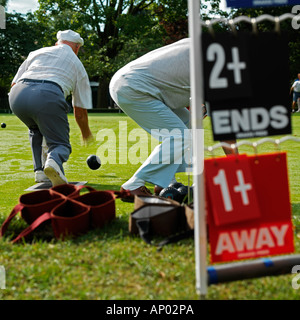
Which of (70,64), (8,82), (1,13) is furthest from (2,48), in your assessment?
(70,64)

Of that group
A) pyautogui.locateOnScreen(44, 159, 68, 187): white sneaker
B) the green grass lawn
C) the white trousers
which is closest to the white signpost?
the green grass lawn

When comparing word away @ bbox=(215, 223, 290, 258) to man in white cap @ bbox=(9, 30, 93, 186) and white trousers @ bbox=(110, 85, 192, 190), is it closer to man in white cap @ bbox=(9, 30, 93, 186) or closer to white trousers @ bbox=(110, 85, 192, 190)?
white trousers @ bbox=(110, 85, 192, 190)

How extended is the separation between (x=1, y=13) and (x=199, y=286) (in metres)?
42.7

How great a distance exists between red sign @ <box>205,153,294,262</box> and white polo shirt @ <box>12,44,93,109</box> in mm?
3322

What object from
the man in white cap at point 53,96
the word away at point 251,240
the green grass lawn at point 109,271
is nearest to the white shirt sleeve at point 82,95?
the man in white cap at point 53,96

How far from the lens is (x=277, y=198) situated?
240cm

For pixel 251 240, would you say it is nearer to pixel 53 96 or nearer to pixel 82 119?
pixel 53 96

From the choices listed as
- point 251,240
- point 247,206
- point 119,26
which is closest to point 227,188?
point 247,206

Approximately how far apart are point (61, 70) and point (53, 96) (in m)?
0.39

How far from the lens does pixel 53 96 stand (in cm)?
507

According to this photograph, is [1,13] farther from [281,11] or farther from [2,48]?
[281,11]

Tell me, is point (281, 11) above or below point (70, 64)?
above

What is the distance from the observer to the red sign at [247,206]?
2.29 m

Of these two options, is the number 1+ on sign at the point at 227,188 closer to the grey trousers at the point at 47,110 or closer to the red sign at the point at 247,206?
the red sign at the point at 247,206
